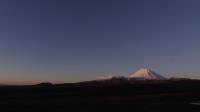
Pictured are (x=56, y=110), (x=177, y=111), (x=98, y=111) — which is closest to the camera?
(x=177, y=111)

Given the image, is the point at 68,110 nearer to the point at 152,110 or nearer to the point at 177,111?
the point at 152,110

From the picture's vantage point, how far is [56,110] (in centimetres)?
4872

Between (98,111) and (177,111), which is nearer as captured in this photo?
(177,111)

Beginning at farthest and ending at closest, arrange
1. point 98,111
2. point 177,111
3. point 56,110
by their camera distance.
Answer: point 56,110 → point 98,111 → point 177,111

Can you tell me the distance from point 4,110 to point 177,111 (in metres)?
26.3

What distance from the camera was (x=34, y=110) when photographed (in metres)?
49.0

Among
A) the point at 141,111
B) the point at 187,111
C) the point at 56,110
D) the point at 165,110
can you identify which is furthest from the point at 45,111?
the point at 187,111

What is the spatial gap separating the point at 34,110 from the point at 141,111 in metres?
16.4

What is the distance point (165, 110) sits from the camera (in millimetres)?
44500

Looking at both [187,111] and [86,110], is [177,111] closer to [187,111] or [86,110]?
[187,111]

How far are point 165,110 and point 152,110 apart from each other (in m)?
1.88

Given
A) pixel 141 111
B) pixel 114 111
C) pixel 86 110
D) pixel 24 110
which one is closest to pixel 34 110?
pixel 24 110

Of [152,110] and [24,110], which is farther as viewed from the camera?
[24,110]

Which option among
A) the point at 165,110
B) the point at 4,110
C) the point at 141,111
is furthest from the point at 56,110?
the point at 165,110
